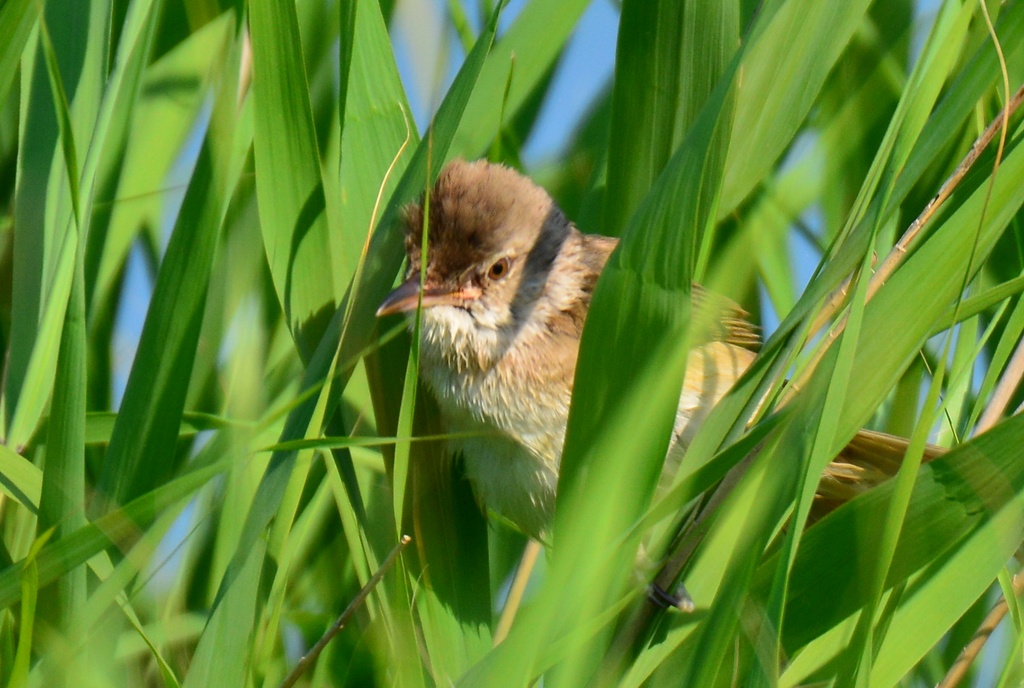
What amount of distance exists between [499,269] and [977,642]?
1077 millimetres

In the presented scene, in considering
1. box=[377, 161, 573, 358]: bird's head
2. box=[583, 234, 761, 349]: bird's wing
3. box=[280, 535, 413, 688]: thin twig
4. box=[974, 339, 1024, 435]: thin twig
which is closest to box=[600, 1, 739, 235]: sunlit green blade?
box=[377, 161, 573, 358]: bird's head

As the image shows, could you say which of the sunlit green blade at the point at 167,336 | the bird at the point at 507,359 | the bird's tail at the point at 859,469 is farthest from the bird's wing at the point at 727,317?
the sunlit green blade at the point at 167,336

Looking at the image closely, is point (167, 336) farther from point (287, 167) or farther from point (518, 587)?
point (518, 587)

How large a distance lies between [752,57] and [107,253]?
1.14m

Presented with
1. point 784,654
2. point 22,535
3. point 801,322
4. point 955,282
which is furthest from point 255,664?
point 955,282

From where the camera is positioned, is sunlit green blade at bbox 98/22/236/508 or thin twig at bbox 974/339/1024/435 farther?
thin twig at bbox 974/339/1024/435

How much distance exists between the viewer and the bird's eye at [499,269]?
218 centimetres

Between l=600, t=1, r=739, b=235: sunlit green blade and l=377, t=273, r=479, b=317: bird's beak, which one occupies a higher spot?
l=600, t=1, r=739, b=235: sunlit green blade

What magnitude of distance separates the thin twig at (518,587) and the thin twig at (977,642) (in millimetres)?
716

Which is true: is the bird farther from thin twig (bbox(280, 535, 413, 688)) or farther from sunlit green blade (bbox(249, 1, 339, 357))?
thin twig (bbox(280, 535, 413, 688))

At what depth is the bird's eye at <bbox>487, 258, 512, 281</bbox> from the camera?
218 centimetres

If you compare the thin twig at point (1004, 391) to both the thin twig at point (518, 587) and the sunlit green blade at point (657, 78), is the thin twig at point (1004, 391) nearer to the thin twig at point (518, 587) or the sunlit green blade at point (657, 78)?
the sunlit green blade at point (657, 78)

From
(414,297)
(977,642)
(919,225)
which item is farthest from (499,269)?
(977,642)

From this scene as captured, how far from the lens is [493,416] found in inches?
83.7
